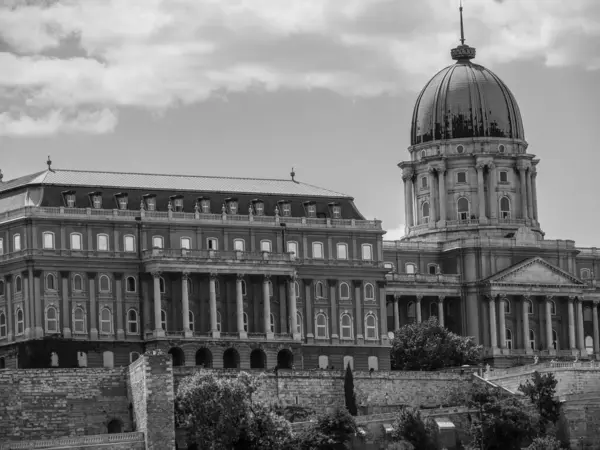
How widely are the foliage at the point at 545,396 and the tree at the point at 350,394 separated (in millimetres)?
12183

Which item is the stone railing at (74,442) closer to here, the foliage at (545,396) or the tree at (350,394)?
the tree at (350,394)

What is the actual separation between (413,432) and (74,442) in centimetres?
2436

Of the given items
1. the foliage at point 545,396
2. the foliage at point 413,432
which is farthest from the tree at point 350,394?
the foliage at point 545,396

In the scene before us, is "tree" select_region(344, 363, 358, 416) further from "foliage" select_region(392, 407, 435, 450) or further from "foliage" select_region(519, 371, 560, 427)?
"foliage" select_region(519, 371, 560, 427)

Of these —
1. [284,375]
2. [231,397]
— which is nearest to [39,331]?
[284,375]

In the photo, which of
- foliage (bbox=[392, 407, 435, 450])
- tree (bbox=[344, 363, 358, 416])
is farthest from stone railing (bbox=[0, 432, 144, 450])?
tree (bbox=[344, 363, 358, 416])

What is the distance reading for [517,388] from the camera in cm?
18762

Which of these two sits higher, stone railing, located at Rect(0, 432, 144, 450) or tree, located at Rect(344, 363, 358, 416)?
tree, located at Rect(344, 363, 358, 416)

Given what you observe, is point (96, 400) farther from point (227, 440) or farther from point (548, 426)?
point (548, 426)

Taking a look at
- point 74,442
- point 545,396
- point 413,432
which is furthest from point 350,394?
point 74,442

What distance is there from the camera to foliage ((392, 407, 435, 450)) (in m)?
172

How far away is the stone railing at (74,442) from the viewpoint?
162 meters

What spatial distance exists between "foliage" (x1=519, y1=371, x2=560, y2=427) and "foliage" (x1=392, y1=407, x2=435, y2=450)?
1003 cm

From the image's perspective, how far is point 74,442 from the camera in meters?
162
